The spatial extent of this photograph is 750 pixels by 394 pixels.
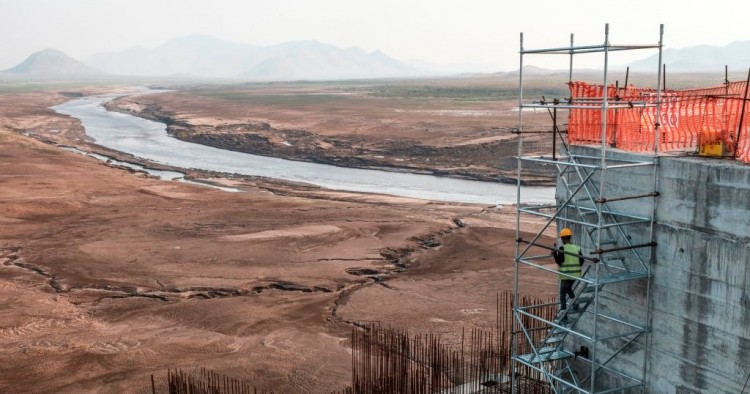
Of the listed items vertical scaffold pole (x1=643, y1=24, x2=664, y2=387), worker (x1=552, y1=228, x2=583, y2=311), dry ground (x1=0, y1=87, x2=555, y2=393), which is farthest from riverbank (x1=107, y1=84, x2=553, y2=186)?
vertical scaffold pole (x1=643, y1=24, x2=664, y2=387)

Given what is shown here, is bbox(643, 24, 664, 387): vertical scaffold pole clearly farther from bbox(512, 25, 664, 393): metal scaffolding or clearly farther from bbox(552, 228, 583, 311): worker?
bbox(552, 228, 583, 311): worker

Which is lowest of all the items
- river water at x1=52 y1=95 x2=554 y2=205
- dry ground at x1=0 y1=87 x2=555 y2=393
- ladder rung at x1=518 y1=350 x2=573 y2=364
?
dry ground at x1=0 y1=87 x2=555 y2=393

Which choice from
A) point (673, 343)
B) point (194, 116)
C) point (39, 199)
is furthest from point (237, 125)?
point (673, 343)

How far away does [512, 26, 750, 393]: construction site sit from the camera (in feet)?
32.4

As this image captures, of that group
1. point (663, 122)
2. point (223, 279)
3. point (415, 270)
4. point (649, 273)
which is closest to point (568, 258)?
point (649, 273)

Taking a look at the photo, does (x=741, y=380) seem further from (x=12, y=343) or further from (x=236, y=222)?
(x=236, y=222)

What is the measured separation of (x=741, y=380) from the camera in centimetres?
971

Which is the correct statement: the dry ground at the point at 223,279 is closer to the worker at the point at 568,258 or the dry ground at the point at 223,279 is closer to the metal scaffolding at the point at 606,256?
the metal scaffolding at the point at 606,256

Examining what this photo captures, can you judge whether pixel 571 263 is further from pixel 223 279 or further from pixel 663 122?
pixel 223 279

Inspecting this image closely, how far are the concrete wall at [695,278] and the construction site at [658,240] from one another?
0.02 m

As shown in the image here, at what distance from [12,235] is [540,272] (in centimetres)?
2016

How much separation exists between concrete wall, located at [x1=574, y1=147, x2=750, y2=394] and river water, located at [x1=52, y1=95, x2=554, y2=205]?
25.2m

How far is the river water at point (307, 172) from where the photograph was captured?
39.4 m

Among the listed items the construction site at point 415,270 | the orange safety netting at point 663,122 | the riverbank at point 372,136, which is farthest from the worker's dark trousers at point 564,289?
the riverbank at point 372,136
